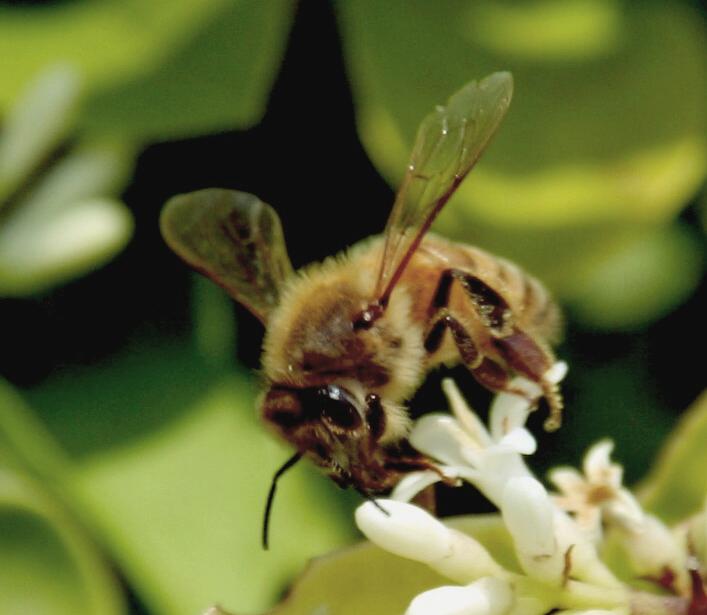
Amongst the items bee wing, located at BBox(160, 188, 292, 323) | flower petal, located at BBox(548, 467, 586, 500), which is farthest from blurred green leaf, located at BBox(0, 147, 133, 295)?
flower petal, located at BBox(548, 467, 586, 500)

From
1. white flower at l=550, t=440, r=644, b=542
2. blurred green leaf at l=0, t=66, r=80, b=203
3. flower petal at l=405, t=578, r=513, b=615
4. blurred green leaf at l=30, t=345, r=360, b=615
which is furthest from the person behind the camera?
blurred green leaf at l=0, t=66, r=80, b=203

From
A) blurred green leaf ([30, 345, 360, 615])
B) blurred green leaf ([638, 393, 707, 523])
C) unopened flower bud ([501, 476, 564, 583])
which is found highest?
unopened flower bud ([501, 476, 564, 583])

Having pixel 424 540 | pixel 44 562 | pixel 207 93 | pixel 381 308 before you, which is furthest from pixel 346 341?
pixel 207 93

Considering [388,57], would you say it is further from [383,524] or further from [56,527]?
[383,524]

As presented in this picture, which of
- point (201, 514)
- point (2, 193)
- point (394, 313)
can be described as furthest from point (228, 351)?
point (394, 313)

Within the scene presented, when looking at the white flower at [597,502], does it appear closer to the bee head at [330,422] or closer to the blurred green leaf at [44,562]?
the bee head at [330,422]

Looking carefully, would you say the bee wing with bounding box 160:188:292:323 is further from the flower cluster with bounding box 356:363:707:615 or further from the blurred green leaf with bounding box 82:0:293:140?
the blurred green leaf with bounding box 82:0:293:140
